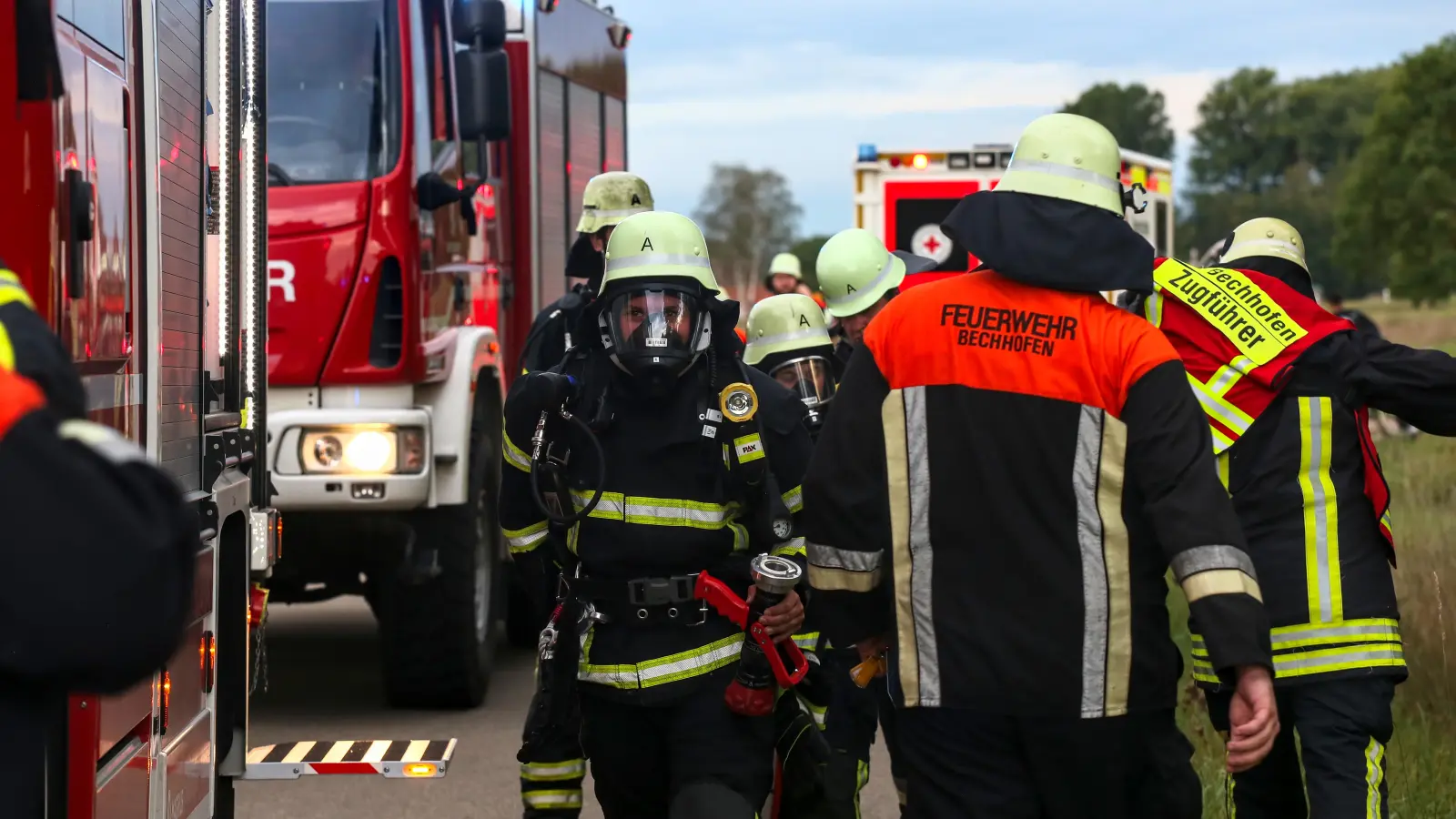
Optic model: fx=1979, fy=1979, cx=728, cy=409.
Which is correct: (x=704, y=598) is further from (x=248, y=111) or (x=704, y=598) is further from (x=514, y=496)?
(x=248, y=111)

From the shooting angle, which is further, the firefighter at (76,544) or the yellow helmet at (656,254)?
the yellow helmet at (656,254)

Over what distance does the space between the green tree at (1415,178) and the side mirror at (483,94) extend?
5870cm

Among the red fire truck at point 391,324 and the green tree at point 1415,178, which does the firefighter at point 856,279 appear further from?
the green tree at point 1415,178

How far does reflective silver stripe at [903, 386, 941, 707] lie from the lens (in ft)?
11.7

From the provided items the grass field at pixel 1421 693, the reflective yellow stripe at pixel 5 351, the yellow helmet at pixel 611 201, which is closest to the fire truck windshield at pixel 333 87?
the yellow helmet at pixel 611 201

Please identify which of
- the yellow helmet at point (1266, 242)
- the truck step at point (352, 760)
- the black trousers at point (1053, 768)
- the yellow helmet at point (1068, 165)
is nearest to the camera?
the black trousers at point (1053, 768)

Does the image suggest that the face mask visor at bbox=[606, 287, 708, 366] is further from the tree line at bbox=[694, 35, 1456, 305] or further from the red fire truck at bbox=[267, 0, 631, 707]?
the tree line at bbox=[694, 35, 1456, 305]

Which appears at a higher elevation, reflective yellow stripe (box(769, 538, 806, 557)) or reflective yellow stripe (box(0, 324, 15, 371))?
reflective yellow stripe (box(0, 324, 15, 371))

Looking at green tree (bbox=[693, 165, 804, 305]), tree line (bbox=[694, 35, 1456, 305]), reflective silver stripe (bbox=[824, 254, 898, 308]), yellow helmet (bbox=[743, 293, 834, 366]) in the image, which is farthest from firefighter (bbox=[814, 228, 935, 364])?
green tree (bbox=[693, 165, 804, 305])

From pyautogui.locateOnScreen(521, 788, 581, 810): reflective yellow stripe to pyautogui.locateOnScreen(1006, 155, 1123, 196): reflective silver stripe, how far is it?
6.14 feet

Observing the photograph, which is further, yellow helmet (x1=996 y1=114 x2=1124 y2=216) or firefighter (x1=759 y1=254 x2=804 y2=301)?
firefighter (x1=759 y1=254 x2=804 y2=301)

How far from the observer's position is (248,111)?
16.9 ft

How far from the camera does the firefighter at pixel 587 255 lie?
646 cm

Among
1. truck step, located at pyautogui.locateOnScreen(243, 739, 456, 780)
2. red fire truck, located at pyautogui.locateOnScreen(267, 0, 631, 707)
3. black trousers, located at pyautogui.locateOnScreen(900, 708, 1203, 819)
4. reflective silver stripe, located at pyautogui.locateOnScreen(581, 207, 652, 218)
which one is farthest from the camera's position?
red fire truck, located at pyautogui.locateOnScreen(267, 0, 631, 707)
